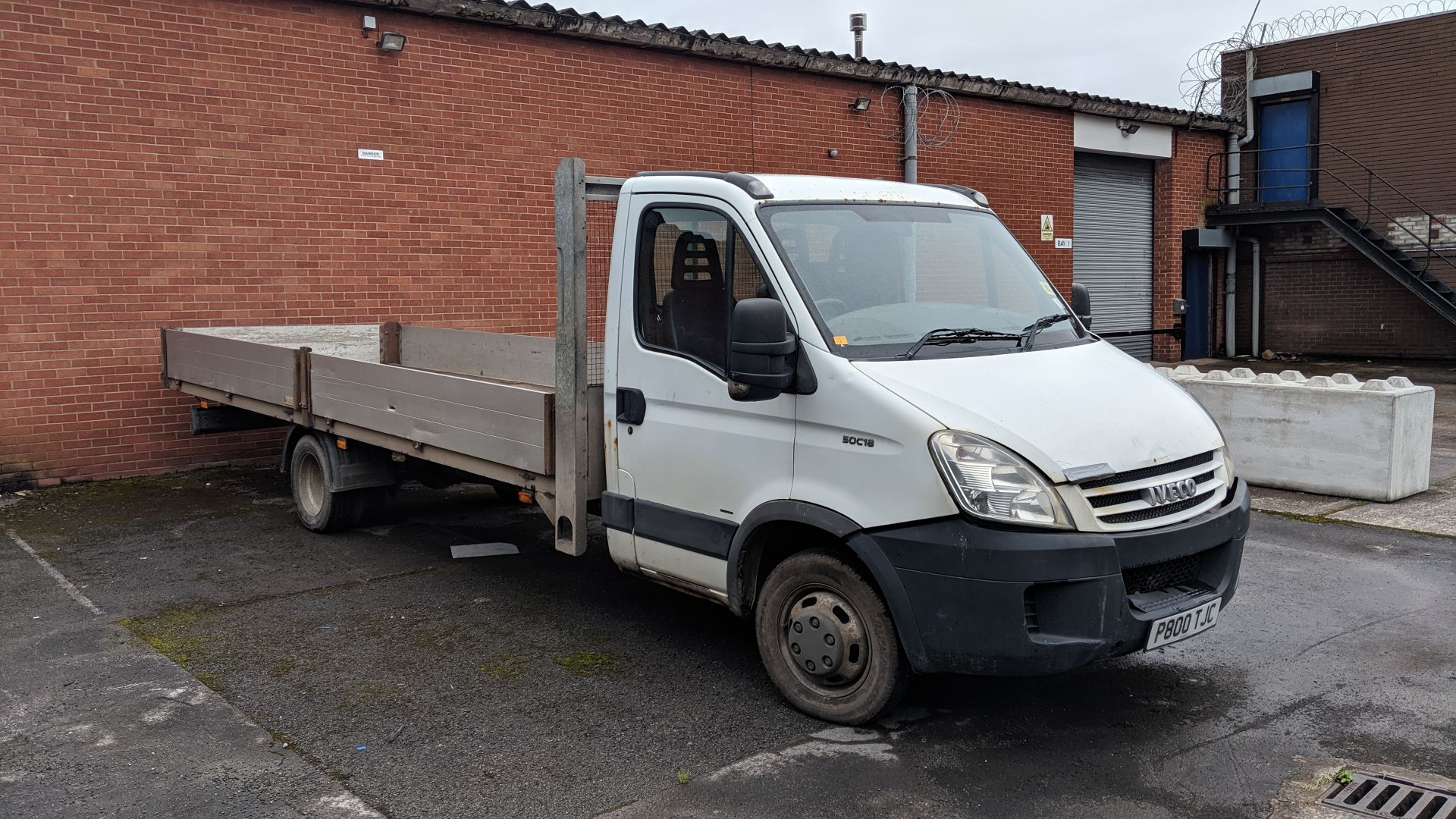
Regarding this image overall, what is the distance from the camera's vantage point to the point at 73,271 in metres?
9.60

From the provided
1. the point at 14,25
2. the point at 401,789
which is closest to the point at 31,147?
the point at 14,25

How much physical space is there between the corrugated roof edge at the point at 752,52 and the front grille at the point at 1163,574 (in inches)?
363

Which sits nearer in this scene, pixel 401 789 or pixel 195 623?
pixel 401 789

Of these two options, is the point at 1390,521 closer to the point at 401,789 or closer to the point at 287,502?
the point at 401,789

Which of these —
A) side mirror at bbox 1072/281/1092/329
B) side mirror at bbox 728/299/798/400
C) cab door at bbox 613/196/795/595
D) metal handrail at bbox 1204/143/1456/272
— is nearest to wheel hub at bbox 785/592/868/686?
cab door at bbox 613/196/795/595

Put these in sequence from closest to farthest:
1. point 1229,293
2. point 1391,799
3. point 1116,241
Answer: point 1391,799
point 1116,241
point 1229,293

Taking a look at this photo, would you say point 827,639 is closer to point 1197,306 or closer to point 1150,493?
point 1150,493

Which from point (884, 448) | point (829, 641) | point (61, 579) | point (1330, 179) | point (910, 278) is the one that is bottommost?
point (61, 579)

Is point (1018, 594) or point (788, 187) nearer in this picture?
point (1018, 594)

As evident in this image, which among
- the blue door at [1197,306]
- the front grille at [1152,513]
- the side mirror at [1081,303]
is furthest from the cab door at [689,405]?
the blue door at [1197,306]

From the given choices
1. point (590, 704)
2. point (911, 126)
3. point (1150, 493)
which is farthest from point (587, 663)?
point (911, 126)

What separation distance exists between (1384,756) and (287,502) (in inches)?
308

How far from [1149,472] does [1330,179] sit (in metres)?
20.6

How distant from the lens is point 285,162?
10.5m
